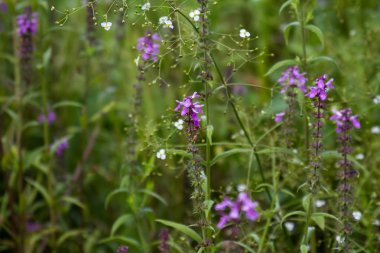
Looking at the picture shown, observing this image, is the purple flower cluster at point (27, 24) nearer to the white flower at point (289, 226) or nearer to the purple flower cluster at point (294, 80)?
the purple flower cluster at point (294, 80)

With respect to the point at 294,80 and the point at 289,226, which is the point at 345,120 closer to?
the point at 294,80

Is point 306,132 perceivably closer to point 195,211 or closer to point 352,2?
point 195,211

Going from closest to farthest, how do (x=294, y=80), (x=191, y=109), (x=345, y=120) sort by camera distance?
(x=191, y=109) → (x=345, y=120) → (x=294, y=80)

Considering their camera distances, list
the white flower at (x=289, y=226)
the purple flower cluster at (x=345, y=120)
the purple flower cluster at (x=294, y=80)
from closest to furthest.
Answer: the purple flower cluster at (x=345, y=120) → the purple flower cluster at (x=294, y=80) → the white flower at (x=289, y=226)

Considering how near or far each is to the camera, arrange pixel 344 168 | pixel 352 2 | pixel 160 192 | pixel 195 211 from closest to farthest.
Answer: pixel 195 211 < pixel 344 168 < pixel 160 192 < pixel 352 2

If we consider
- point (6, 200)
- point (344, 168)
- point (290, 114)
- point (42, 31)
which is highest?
point (42, 31)

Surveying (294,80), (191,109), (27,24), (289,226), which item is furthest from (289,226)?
(27,24)

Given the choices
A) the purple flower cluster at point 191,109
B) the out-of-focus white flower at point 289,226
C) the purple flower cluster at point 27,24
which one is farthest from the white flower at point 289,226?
the purple flower cluster at point 27,24

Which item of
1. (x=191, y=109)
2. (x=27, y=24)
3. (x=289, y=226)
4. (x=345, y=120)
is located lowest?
(x=289, y=226)

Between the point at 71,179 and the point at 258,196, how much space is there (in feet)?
3.78

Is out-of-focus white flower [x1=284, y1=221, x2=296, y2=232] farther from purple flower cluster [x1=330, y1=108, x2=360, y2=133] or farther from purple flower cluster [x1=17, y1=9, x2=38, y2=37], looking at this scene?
purple flower cluster [x1=17, y1=9, x2=38, y2=37]

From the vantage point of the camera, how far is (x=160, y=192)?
4273 mm

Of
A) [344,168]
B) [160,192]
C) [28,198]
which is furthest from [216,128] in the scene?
[344,168]

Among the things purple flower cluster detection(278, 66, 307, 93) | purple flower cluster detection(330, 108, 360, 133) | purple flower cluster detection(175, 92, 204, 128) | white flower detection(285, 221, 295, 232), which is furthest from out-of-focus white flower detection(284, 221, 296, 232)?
purple flower cluster detection(175, 92, 204, 128)
